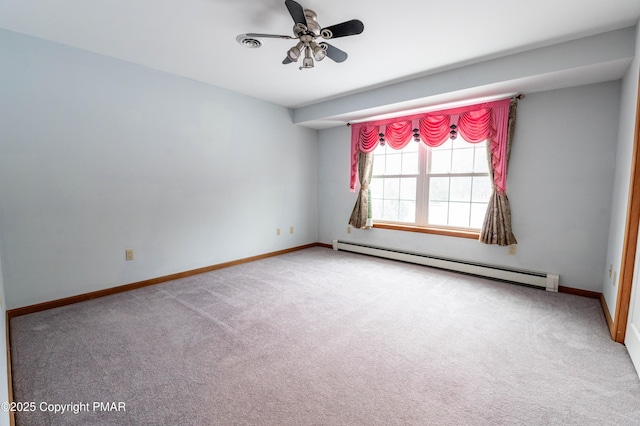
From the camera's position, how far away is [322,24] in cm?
238

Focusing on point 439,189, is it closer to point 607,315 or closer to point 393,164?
point 393,164

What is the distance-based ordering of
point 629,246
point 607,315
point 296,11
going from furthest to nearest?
point 607,315 < point 629,246 < point 296,11

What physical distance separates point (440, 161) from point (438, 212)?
74 centimetres

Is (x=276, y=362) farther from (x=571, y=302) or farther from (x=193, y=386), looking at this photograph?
(x=571, y=302)

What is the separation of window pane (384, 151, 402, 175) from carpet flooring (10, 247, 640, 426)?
2.10m

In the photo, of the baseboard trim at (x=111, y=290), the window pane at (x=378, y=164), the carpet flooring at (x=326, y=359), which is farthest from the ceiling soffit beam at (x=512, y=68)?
the baseboard trim at (x=111, y=290)

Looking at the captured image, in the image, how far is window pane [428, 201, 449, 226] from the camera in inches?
161

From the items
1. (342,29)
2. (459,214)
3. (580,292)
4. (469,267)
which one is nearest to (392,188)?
(459,214)

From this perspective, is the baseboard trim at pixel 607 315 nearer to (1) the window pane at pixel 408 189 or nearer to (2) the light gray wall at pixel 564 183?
(2) the light gray wall at pixel 564 183

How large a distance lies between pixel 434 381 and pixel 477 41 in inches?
110

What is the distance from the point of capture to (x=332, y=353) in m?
2.03

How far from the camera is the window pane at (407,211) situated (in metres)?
4.40

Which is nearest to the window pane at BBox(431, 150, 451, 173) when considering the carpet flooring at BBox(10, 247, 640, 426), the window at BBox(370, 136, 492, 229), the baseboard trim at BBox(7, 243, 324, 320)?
the window at BBox(370, 136, 492, 229)

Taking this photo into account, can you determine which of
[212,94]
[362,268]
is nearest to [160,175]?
[212,94]
